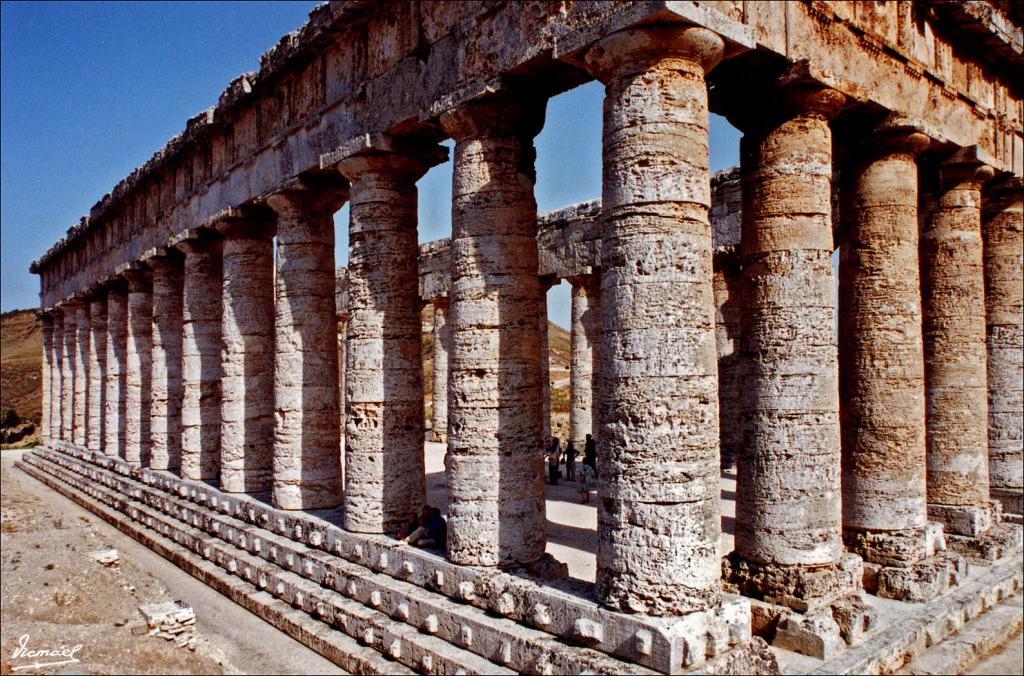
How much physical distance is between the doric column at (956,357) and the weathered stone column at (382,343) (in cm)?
798

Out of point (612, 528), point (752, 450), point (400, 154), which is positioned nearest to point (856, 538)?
point (752, 450)

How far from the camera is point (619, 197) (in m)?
7.58

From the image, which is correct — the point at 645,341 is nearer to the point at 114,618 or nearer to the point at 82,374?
the point at 114,618

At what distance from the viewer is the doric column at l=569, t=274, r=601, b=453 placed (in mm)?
23438

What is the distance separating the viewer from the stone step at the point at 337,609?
853cm

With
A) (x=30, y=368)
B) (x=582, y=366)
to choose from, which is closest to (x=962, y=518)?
(x=582, y=366)

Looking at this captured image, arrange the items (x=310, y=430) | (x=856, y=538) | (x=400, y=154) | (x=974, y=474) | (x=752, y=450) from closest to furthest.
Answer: (x=752, y=450)
(x=856, y=538)
(x=400, y=154)
(x=974, y=474)
(x=310, y=430)

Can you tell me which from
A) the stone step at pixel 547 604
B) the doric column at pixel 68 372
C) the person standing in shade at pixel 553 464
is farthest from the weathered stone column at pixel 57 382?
the stone step at pixel 547 604

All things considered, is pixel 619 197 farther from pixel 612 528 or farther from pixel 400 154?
pixel 400 154

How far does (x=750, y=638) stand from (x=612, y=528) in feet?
5.53

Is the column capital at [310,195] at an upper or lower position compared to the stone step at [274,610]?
upper

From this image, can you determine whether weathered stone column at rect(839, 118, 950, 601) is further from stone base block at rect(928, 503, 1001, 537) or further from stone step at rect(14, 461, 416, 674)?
stone step at rect(14, 461, 416, 674)

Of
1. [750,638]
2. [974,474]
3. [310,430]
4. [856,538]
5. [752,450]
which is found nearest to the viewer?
[750,638]

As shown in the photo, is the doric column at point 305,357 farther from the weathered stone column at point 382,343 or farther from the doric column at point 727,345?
the doric column at point 727,345
